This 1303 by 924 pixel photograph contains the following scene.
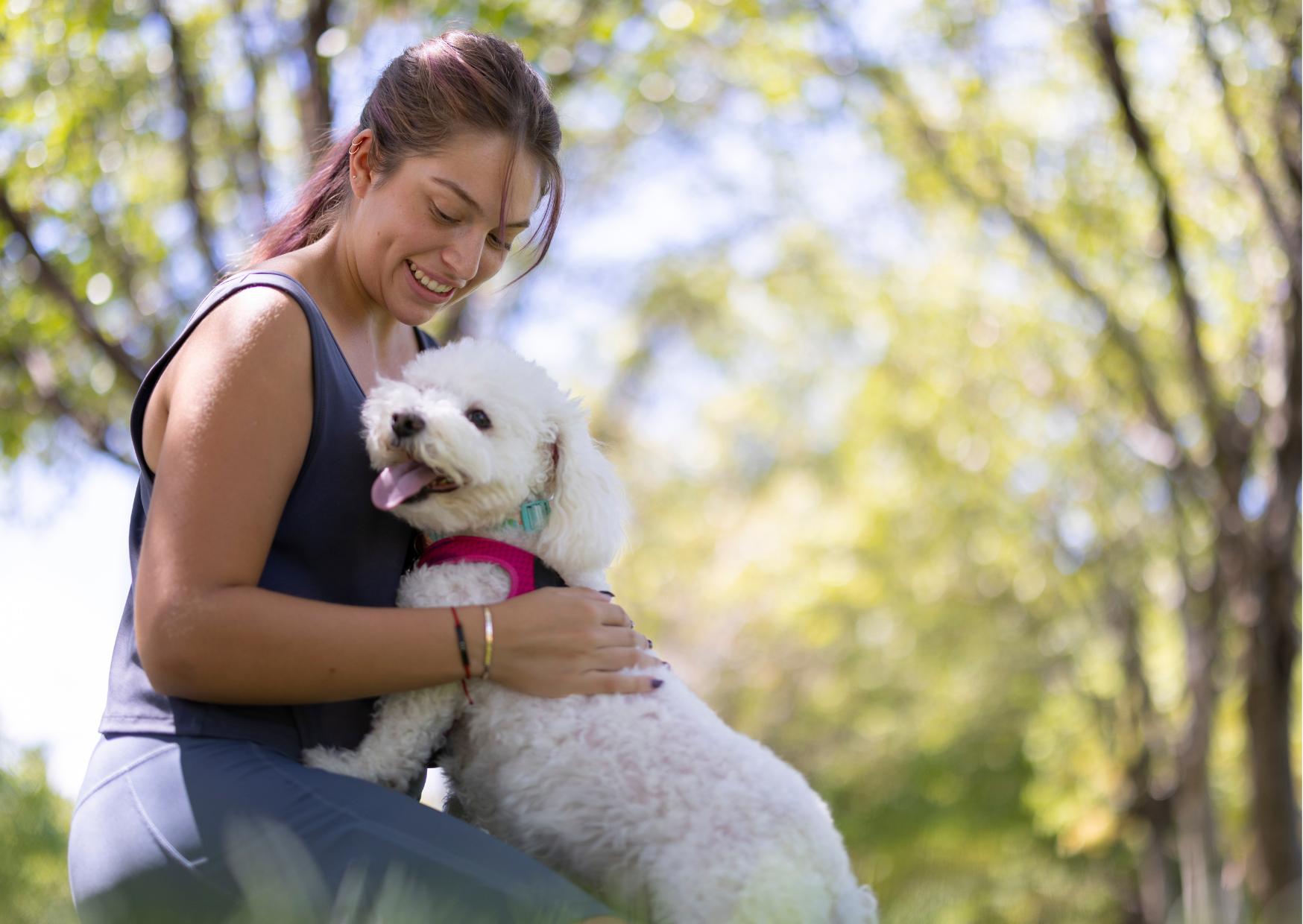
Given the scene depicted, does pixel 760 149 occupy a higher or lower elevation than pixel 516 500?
lower

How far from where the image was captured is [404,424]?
7.12 feet

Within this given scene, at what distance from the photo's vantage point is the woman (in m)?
1.88

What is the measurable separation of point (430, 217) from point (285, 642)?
3.04ft

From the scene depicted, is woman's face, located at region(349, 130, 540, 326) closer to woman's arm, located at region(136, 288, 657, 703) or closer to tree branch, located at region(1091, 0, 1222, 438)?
woman's arm, located at region(136, 288, 657, 703)

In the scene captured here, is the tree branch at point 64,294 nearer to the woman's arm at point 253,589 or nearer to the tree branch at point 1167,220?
the woman's arm at point 253,589

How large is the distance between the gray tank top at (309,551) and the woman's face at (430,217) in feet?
0.85

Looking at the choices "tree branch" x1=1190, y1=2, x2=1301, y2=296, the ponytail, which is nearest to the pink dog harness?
the ponytail

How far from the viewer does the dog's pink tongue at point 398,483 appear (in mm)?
2168

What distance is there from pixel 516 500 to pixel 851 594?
13704 mm

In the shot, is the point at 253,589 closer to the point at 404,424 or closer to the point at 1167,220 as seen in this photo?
the point at 404,424

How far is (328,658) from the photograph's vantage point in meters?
1.98

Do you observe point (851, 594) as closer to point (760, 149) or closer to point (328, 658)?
point (760, 149)

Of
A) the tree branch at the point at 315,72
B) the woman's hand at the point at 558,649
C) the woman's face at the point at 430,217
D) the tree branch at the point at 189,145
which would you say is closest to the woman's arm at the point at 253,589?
the woman's hand at the point at 558,649

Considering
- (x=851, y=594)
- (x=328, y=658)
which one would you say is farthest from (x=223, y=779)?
(x=851, y=594)
